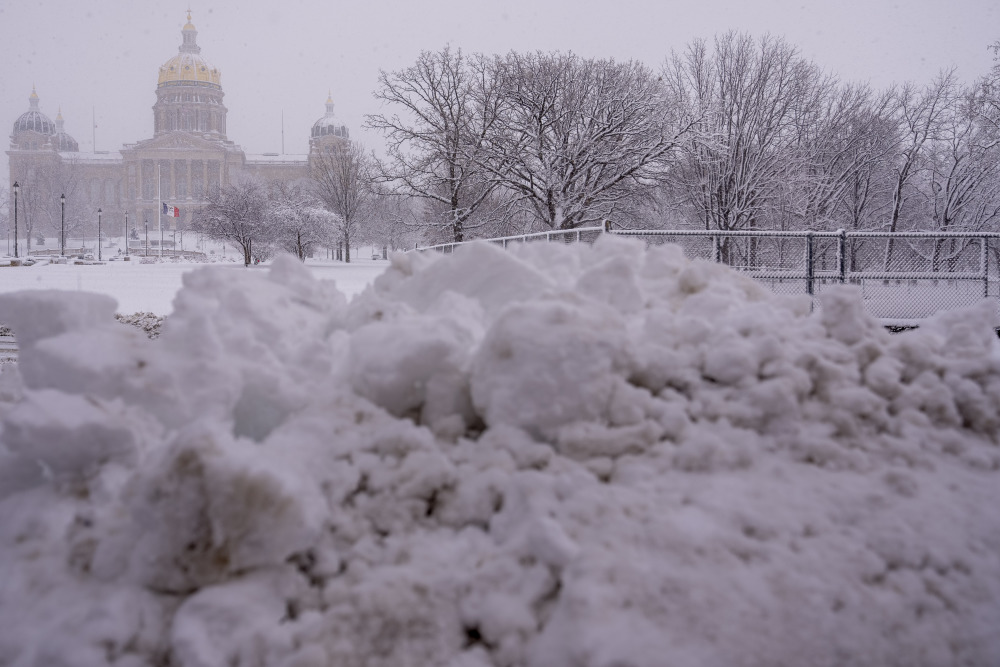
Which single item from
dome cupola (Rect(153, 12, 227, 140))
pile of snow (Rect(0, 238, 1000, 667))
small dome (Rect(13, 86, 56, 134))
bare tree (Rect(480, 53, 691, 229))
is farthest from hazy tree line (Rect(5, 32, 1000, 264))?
small dome (Rect(13, 86, 56, 134))

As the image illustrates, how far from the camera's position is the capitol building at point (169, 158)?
97438mm

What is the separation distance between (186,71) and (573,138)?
96456 millimetres

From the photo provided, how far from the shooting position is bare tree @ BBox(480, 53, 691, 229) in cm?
2525

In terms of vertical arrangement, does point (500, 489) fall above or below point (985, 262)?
below

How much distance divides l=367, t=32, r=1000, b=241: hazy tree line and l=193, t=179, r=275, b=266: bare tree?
1214 centimetres

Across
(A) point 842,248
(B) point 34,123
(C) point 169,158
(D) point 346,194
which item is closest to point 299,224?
(D) point 346,194

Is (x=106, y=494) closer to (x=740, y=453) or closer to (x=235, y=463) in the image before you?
(x=235, y=463)

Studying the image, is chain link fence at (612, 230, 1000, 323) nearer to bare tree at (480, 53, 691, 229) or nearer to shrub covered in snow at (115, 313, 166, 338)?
shrub covered in snow at (115, 313, 166, 338)

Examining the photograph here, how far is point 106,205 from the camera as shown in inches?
4035

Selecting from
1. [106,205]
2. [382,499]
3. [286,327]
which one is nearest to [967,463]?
[382,499]

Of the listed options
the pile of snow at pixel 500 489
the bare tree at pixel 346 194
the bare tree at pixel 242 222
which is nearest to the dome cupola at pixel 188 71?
the bare tree at pixel 346 194

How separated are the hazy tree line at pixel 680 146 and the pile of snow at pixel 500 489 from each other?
74.8 feet

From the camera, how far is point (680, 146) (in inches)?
1007

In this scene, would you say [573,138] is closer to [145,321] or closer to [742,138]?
[742,138]
